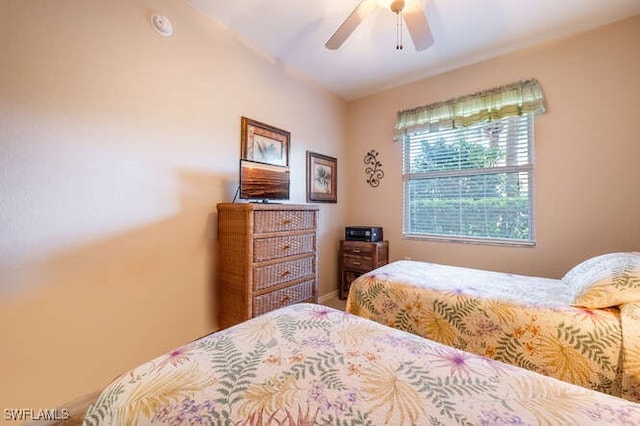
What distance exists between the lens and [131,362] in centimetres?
162

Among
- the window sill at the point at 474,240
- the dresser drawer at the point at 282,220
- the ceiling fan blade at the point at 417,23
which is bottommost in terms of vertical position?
the window sill at the point at 474,240

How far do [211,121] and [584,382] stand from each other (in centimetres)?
264

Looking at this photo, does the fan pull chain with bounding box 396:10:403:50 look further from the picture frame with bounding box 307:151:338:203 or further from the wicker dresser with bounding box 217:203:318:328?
the wicker dresser with bounding box 217:203:318:328

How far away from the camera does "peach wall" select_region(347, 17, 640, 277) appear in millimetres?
2027

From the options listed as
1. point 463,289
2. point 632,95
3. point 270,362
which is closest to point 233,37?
point 270,362

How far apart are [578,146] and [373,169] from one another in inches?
74.0

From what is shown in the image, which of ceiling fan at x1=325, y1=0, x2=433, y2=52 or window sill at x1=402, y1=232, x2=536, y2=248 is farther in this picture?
window sill at x1=402, y1=232, x2=536, y2=248

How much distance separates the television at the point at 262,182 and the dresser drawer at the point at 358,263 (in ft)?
4.13

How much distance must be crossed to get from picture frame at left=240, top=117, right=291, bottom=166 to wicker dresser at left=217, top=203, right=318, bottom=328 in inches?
23.4

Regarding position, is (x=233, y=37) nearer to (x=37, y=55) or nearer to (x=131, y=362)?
(x=37, y=55)

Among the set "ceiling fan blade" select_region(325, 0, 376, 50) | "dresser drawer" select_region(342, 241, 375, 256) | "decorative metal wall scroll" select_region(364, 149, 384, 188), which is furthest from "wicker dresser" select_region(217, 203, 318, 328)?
"decorative metal wall scroll" select_region(364, 149, 384, 188)

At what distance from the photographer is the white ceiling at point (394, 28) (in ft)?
6.27

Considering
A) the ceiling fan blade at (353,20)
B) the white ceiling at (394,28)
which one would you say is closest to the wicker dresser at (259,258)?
the ceiling fan blade at (353,20)

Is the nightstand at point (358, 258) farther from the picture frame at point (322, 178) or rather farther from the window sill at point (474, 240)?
the picture frame at point (322, 178)
